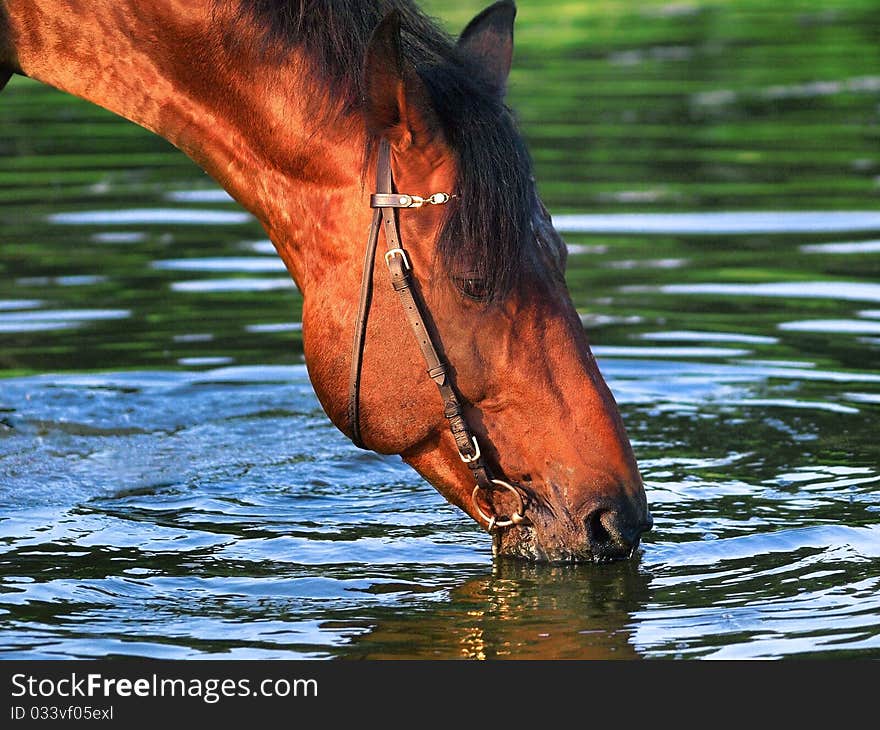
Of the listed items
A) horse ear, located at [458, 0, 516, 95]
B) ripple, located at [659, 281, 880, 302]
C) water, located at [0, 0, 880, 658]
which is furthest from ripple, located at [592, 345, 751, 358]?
horse ear, located at [458, 0, 516, 95]

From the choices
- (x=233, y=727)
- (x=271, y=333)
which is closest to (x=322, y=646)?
(x=233, y=727)

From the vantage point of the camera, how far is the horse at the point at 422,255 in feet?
15.8

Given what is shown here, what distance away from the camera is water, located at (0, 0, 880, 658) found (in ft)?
16.6

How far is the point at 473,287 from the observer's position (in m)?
4.85

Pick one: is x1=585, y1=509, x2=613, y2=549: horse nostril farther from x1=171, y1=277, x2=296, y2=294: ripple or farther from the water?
x1=171, y1=277, x2=296, y2=294: ripple

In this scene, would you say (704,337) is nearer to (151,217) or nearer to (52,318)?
(52,318)

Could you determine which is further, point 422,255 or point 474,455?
point 474,455

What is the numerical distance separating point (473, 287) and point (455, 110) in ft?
1.74

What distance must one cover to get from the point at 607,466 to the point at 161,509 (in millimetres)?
2187

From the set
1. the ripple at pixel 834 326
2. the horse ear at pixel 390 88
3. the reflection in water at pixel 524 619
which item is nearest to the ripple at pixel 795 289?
the ripple at pixel 834 326

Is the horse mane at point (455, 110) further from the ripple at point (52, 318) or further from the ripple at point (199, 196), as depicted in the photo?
the ripple at point (199, 196)

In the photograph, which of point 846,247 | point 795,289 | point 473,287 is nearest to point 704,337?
point 795,289

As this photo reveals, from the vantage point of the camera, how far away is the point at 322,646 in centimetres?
481

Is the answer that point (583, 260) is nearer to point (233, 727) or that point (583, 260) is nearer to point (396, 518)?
point (396, 518)
